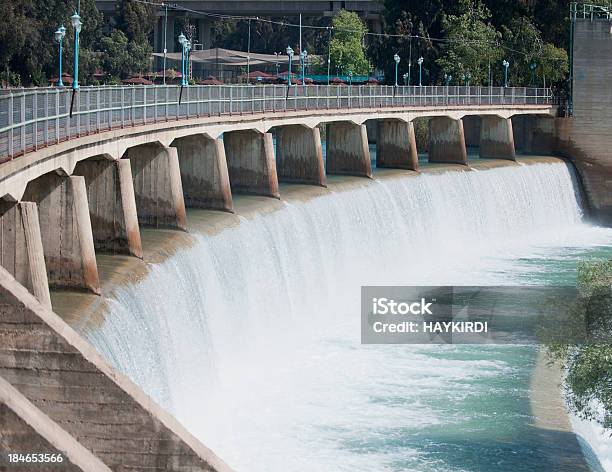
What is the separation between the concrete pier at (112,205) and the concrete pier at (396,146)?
1170 inches

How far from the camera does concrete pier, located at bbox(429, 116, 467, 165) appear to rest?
69.5 meters

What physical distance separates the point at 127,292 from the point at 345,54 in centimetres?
10317

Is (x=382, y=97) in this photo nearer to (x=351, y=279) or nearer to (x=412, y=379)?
(x=351, y=279)

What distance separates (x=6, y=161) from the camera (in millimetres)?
26469

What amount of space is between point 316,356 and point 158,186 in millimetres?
6387

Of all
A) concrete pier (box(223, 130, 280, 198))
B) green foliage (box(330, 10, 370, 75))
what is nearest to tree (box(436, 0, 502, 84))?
green foliage (box(330, 10, 370, 75))

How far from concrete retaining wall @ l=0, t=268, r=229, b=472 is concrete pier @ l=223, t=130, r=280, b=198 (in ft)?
96.2

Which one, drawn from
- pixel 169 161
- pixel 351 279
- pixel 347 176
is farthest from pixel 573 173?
pixel 169 161

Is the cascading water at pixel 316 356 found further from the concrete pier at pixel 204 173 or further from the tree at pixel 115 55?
the tree at pixel 115 55

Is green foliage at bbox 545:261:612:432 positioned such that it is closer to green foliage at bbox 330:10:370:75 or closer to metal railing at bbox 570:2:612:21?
metal railing at bbox 570:2:612:21

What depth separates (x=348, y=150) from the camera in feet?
197

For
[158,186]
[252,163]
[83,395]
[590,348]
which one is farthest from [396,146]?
[83,395]

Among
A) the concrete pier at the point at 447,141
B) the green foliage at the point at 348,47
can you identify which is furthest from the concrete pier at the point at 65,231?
the green foliage at the point at 348,47

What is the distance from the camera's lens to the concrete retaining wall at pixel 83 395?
18938 mm
